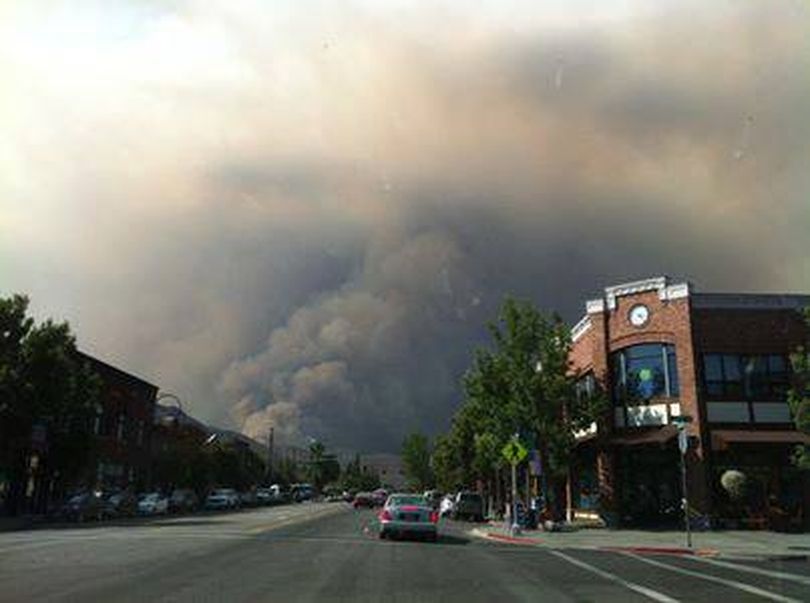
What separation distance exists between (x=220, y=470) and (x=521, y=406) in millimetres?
56951

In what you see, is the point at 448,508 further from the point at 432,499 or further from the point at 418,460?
the point at 418,460

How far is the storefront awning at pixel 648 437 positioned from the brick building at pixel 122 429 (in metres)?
41.7

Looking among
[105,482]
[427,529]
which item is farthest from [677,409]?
[105,482]

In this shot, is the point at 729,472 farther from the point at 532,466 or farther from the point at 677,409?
the point at 532,466

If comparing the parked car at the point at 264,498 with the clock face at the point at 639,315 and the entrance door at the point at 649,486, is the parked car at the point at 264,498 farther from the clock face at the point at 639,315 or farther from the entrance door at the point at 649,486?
the clock face at the point at 639,315

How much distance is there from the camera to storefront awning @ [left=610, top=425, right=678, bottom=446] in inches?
1502

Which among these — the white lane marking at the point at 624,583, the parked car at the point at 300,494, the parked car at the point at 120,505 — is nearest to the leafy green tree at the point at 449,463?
the parked car at the point at 120,505

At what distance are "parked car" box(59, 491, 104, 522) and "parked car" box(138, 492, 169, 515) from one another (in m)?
7.28

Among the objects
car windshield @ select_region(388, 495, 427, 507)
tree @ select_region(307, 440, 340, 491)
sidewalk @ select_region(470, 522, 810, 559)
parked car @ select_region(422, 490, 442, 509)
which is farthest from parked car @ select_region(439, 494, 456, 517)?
tree @ select_region(307, 440, 340, 491)

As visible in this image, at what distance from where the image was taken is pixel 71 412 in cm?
4919

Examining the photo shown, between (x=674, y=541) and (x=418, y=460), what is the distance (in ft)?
343

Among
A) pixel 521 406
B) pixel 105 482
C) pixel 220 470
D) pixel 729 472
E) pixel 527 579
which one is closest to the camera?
pixel 527 579

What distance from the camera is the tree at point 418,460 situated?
134750 mm

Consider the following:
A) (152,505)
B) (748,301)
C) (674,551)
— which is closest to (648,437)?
(748,301)
